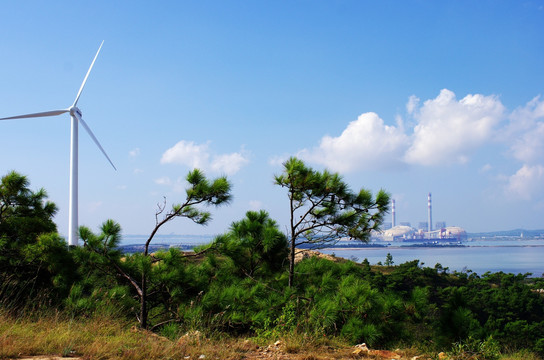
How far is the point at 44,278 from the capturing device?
8.46m

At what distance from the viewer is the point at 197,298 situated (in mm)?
7531

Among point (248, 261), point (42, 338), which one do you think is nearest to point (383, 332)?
point (248, 261)

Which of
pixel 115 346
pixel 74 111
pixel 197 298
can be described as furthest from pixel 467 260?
pixel 115 346

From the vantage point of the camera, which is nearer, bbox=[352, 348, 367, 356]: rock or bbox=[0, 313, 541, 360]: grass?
bbox=[0, 313, 541, 360]: grass

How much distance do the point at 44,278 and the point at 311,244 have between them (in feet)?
17.4

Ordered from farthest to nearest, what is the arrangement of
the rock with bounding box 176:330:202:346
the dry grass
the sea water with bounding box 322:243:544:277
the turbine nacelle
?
the sea water with bounding box 322:243:544:277
the turbine nacelle
the rock with bounding box 176:330:202:346
the dry grass

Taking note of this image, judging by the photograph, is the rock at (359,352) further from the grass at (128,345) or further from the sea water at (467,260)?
the sea water at (467,260)

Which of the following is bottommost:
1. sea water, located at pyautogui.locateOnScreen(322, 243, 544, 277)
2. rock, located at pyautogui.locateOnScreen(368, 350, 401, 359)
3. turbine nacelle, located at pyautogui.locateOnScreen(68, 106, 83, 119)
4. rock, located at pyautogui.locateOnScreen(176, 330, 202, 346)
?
sea water, located at pyautogui.locateOnScreen(322, 243, 544, 277)

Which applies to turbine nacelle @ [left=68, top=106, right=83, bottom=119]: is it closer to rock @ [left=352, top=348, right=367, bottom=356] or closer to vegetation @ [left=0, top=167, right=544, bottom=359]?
vegetation @ [left=0, top=167, right=544, bottom=359]

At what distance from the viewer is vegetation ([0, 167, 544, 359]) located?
5.71 meters

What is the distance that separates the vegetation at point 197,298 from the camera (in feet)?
18.7

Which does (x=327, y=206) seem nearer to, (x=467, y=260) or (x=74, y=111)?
(x=74, y=111)

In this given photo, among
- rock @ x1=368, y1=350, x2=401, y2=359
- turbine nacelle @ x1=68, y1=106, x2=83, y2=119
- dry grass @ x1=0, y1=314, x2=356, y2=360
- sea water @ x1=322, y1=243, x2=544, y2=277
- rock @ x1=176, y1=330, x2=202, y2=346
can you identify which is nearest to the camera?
dry grass @ x1=0, y1=314, x2=356, y2=360

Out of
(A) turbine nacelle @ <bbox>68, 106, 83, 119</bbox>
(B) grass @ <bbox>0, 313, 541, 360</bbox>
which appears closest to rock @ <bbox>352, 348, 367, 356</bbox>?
(B) grass @ <bbox>0, 313, 541, 360</bbox>
